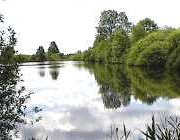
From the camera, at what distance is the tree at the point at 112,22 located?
9138 centimetres

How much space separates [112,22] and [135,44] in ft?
83.5

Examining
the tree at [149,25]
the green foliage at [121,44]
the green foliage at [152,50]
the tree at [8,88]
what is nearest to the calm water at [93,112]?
the tree at [8,88]

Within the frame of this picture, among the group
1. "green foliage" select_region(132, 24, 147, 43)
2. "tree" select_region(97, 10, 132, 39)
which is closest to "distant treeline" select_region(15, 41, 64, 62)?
"tree" select_region(97, 10, 132, 39)

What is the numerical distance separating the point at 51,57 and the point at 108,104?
12647 centimetres

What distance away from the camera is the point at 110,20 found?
91562 mm

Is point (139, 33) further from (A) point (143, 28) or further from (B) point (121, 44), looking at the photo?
(B) point (121, 44)

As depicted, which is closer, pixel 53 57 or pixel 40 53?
pixel 40 53

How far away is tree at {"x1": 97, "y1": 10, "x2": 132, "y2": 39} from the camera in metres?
91.4

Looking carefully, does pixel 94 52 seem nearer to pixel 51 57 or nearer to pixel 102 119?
pixel 51 57

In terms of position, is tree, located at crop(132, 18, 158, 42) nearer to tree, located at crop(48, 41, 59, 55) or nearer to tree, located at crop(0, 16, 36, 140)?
tree, located at crop(0, 16, 36, 140)

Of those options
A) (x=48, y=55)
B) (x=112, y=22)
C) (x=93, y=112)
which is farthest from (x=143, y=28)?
(x=48, y=55)

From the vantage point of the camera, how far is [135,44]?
222ft

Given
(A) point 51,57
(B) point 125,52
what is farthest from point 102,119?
(A) point 51,57

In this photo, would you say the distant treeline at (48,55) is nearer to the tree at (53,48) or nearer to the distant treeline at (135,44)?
the tree at (53,48)
